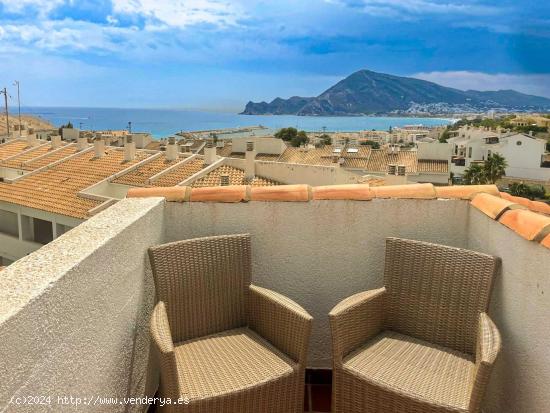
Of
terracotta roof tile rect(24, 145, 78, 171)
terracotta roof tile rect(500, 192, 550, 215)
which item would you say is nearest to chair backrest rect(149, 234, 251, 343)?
terracotta roof tile rect(500, 192, 550, 215)

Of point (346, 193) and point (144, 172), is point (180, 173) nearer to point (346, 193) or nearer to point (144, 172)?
point (144, 172)

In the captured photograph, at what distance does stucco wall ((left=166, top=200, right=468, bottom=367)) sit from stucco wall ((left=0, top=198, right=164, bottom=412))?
38 cm

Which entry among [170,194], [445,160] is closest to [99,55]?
[445,160]

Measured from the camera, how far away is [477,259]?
2467 millimetres

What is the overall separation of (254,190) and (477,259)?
1390 millimetres

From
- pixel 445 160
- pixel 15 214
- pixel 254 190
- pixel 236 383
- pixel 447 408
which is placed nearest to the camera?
pixel 447 408

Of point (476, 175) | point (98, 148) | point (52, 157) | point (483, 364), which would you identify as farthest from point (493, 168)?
point (483, 364)

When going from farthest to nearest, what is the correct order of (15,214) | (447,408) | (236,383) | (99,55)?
(99,55) → (15,214) → (236,383) → (447,408)

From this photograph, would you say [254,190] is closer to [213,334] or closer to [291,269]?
[291,269]

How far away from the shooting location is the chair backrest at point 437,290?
2.47m

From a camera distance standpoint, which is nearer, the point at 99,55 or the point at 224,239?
the point at 224,239

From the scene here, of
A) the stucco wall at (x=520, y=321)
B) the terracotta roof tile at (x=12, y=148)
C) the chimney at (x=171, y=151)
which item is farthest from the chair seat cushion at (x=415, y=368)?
the terracotta roof tile at (x=12, y=148)

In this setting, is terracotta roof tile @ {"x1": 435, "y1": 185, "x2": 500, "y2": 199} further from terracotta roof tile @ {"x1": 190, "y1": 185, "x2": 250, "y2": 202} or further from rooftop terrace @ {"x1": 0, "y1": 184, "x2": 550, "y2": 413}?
terracotta roof tile @ {"x1": 190, "y1": 185, "x2": 250, "y2": 202}

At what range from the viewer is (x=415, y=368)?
2322 mm
